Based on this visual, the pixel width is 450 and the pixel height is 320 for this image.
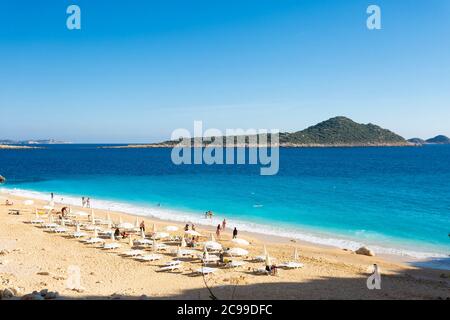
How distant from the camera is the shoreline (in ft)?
77.3

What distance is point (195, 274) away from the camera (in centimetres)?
1756

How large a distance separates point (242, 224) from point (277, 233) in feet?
13.9

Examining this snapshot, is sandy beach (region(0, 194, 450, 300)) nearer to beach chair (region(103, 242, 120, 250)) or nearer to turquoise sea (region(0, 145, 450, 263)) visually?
beach chair (region(103, 242, 120, 250))

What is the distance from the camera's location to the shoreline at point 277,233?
23.5m

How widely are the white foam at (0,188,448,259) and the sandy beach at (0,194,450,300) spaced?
2.47m

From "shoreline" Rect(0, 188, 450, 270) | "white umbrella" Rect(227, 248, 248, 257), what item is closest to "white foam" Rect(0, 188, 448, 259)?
"shoreline" Rect(0, 188, 450, 270)

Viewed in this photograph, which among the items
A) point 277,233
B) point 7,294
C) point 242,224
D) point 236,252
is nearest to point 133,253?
point 236,252

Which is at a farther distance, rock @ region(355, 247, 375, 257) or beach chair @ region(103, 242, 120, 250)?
rock @ region(355, 247, 375, 257)

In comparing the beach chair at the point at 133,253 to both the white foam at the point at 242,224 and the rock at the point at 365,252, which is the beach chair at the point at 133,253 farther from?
the rock at the point at 365,252
